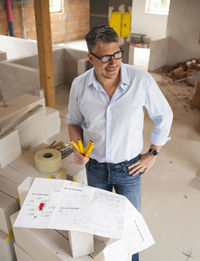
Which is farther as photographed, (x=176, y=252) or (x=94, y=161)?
(x=176, y=252)

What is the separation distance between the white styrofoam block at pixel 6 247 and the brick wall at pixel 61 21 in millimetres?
8065

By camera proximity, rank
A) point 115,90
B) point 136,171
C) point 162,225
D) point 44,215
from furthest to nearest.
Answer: point 162,225 < point 136,171 < point 115,90 < point 44,215

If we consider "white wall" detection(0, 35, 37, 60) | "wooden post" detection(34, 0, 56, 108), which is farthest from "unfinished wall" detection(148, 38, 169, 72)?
"wooden post" detection(34, 0, 56, 108)

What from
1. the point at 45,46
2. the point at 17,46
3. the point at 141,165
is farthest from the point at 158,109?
the point at 17,46

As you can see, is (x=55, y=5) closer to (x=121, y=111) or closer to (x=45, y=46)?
(x=45, y=46)

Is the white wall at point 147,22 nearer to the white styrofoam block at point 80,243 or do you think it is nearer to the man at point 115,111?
the man at point 115,111

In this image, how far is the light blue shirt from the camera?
1.46 meters

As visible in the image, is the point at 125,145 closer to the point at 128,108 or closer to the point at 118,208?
the point at 128,108

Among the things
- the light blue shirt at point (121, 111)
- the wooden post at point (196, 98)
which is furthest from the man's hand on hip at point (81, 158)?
the wooden post at point (196, 98)

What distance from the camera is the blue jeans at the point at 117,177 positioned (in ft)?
5.42

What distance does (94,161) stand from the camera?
171cm

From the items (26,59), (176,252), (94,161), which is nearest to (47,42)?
(26,59)

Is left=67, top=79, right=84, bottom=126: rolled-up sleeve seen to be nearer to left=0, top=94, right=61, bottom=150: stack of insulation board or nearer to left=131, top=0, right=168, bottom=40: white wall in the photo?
left=0, top=94, right=61, bottom=150: stack of insulation board

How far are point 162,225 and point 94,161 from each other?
1288mm
